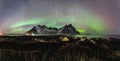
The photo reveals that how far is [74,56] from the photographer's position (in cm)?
5956

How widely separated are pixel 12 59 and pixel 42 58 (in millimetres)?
6311

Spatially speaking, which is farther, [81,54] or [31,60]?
[81,54]

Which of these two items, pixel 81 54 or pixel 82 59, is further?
pixel 81 54

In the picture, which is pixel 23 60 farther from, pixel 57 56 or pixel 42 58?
pixel 57 56

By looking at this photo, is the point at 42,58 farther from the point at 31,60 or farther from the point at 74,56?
the point at 74,56

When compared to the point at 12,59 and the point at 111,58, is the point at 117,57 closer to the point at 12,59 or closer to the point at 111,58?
the point at 111,58

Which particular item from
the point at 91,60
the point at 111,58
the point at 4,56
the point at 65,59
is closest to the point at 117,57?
the point at 111,58

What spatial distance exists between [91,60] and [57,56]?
381 inches

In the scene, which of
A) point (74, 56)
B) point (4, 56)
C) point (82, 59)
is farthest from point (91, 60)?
point (4, 56)

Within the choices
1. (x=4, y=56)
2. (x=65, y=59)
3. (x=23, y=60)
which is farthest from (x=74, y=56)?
(x=4, y=56)

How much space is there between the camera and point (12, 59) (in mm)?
57281

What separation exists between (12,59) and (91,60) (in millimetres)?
16537

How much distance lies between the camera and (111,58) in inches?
2352

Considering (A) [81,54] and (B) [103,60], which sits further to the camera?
(A) [81,54]
